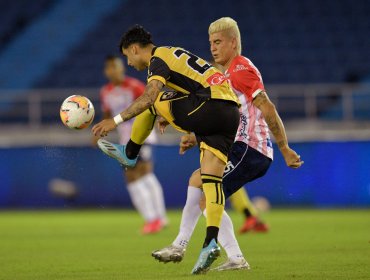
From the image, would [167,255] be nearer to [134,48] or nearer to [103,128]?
[103,128]

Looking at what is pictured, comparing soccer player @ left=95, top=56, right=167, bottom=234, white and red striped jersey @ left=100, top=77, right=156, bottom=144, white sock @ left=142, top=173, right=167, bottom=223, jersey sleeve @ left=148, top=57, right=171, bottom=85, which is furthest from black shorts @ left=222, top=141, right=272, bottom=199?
white and red striped jersey @ left=100, top=77, right=156, bottom=144

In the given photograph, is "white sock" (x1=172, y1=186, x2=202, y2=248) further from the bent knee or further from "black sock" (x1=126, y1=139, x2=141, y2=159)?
"black sock" (x1=126, y1=139, x2=141, y2=159)

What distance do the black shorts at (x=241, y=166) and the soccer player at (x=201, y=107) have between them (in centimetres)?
36

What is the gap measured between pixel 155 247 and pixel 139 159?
3618 mm

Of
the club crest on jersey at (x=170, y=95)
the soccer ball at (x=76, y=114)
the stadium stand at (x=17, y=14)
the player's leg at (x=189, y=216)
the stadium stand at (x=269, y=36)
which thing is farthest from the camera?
the stadium stand at (x=17, y=14)

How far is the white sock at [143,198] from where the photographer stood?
1200 centimetres

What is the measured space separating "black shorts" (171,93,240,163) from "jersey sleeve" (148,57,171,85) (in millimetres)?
282

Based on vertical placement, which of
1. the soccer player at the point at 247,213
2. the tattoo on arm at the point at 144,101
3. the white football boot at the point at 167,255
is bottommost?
the soccer player at the point at 247,213

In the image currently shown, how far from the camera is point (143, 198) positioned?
12.2 meters

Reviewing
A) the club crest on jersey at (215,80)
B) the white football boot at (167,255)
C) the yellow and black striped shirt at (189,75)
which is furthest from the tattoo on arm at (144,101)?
the white football boot at (167,255)

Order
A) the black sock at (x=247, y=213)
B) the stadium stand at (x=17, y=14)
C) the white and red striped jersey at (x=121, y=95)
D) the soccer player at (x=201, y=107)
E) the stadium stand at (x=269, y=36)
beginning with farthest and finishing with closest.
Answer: the stadium stand at (x=17, y=14), the stadium stand at (x=269, y=36), the white and red striped jersey at (x=121, y=95), the black sock at (x=247, y=213), the soccer player at (x=201, y=107)

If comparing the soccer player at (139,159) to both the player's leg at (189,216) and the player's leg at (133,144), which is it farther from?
the player's leg at (189,216)

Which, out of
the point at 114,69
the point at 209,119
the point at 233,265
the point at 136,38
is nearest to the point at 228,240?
the point at 233,265

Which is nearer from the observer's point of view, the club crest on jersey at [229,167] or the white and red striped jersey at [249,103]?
the white and red striped jersey at [249,103]
